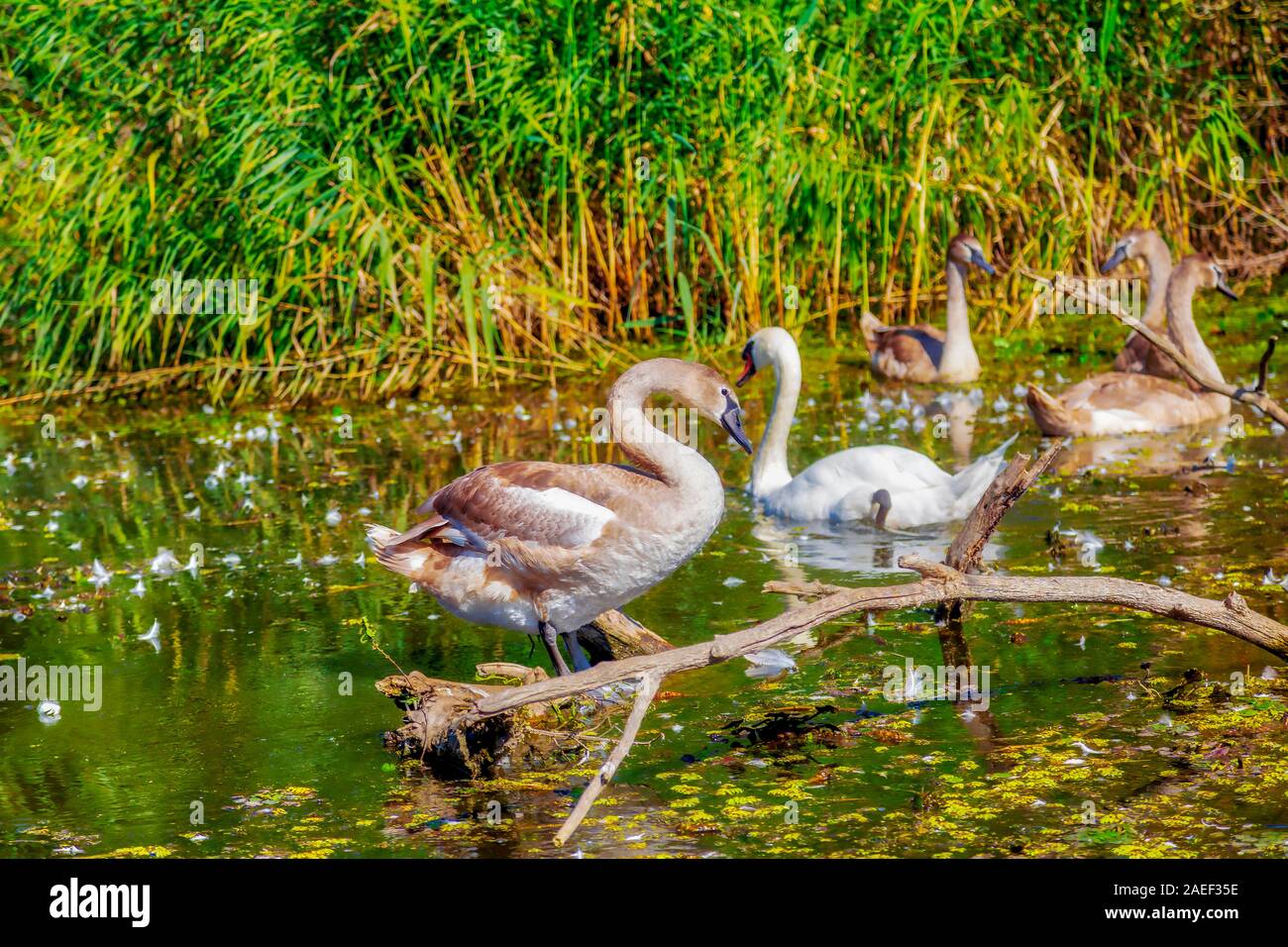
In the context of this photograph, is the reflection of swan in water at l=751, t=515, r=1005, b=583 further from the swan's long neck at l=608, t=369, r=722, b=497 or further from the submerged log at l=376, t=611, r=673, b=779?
the submerged log at l=376, t=611, r=673, b=779

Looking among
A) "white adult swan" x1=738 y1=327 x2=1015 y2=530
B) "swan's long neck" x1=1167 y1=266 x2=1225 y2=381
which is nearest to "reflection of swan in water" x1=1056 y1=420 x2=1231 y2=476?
"swan's long neck" x1=1167 y1=266 x2=1225 y2=381

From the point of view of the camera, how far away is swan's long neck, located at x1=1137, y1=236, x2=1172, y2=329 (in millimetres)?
13883

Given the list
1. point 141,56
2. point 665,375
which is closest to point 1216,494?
point 665,375

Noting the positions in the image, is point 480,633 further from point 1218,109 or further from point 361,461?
point 1218,109

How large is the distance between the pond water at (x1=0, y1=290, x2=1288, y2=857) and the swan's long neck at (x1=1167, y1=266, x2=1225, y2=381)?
2.18ft

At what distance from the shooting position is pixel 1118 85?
594 inches

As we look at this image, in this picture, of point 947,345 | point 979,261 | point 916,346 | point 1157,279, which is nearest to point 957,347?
point 947,345

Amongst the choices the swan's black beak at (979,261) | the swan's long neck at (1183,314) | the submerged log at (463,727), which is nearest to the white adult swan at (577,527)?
the submerged log at (463,727)

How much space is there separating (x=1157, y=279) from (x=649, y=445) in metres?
8.14

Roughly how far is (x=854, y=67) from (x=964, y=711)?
26.9 ft

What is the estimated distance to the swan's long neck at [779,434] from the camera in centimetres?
1081

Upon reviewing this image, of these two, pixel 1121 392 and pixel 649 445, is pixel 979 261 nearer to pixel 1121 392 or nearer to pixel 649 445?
pixel 1121 392

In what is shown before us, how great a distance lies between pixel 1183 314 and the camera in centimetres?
1287

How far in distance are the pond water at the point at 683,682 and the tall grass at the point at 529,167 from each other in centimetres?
180
